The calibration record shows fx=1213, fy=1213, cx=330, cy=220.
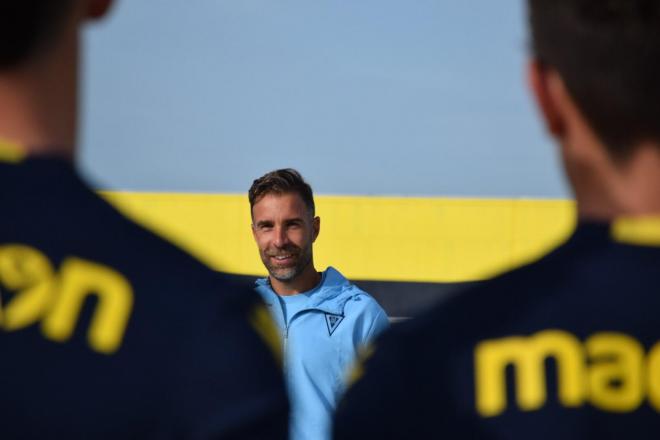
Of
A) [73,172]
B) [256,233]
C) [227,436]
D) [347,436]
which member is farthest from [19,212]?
[256,233]

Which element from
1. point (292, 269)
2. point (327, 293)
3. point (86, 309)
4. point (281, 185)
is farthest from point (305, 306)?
point (86, 309)

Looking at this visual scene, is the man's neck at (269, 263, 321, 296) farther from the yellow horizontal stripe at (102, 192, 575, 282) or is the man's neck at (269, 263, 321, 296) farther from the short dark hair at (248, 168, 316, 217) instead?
the yellow horizontal stripe at (102, 192, 575, 282)

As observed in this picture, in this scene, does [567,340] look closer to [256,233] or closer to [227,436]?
[227,436]

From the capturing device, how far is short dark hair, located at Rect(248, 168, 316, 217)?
4.75m

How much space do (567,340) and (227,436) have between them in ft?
1.31

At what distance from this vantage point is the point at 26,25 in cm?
121

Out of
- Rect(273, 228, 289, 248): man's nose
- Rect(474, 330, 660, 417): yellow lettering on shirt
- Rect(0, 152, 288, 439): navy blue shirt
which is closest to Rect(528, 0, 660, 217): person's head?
Rect(474, 330, 660, 417): yellow lettering on shirt

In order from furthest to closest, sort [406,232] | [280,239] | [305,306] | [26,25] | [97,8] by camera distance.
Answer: [406,232], [280,239], [305,306], [97,8], [26,25]

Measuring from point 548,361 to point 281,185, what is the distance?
3.44 m

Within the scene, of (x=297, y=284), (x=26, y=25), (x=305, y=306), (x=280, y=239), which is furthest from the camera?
(x=280, y=239)

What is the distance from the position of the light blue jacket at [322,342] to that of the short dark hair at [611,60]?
2819 millimetres

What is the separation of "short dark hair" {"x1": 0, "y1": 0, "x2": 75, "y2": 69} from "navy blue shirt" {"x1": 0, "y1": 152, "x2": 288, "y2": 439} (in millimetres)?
111

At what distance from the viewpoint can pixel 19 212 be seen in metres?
1.25

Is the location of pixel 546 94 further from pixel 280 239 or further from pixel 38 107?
pixel 280 239
